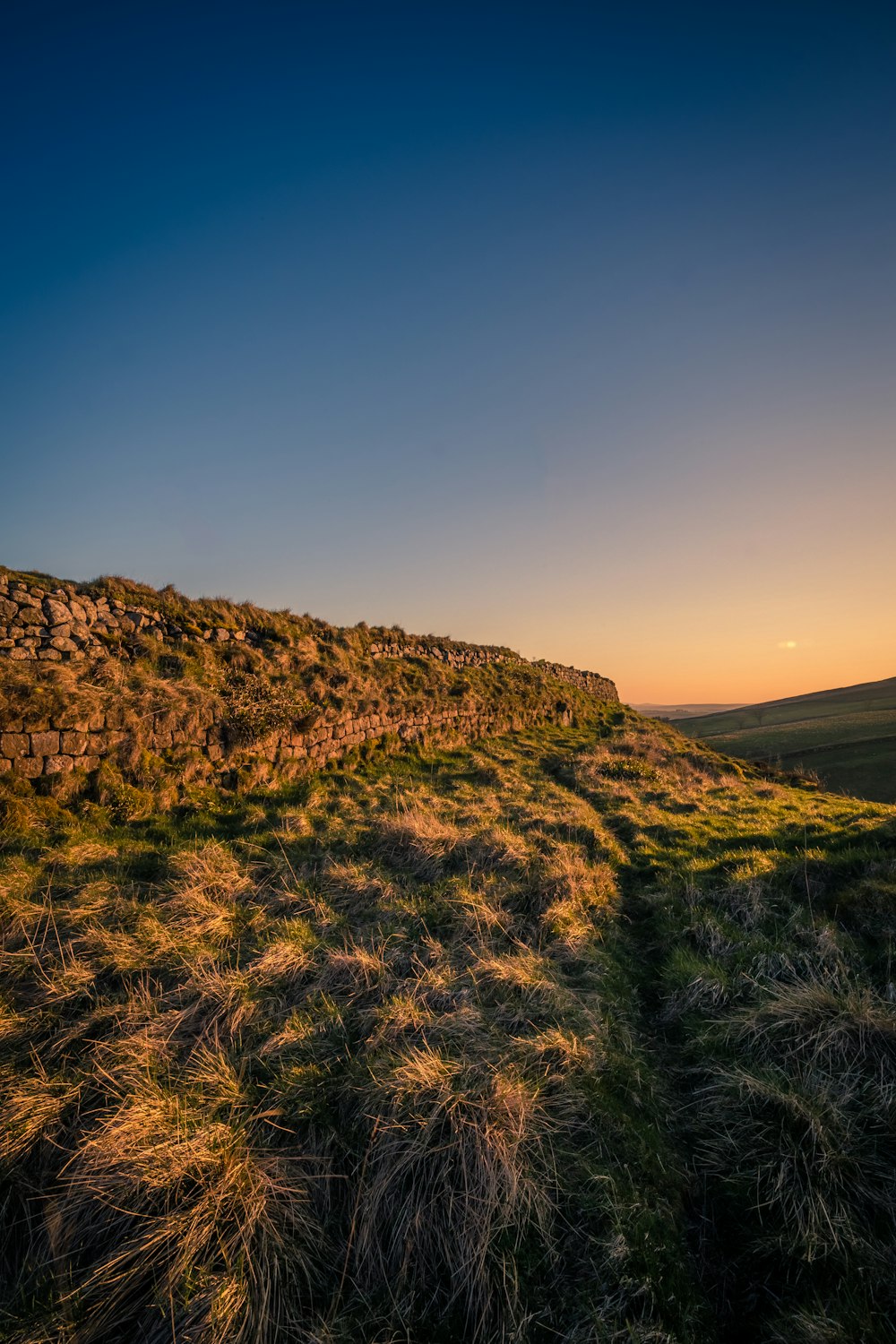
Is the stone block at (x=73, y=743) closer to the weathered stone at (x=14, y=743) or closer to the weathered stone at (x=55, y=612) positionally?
the weathered stone at (x=14, y=743)

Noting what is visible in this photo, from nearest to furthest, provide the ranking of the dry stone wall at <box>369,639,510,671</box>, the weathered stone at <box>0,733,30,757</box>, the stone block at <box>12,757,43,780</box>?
the weathered stone at <box>0,733,30,757</box> → the stone block at <box>12,757,43,780</box> → the dry stone wall at <box>369,639,510,671</box>

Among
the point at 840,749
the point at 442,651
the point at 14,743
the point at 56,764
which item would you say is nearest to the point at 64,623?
the point at 14,743

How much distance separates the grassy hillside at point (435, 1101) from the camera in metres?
2.82

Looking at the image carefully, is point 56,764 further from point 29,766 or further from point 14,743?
point 14,743

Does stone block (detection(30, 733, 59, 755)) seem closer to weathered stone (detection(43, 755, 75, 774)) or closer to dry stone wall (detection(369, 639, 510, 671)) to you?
weathered stone (detection(43, 755, 75, 774))

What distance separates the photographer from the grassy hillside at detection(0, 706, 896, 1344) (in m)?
2.82

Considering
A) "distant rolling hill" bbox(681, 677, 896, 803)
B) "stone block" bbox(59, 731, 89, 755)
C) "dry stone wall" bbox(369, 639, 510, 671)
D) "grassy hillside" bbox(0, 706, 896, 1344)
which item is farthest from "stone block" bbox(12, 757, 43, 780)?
"distant rolling hill" bbox(681, 677, 896, 803)

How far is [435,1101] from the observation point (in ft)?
12.0

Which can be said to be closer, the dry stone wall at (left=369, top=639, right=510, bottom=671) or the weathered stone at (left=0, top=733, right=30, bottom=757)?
the weathered stone at (left=0, top=733, right=30, bottom=757)

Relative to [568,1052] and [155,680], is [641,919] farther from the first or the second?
[155,680]

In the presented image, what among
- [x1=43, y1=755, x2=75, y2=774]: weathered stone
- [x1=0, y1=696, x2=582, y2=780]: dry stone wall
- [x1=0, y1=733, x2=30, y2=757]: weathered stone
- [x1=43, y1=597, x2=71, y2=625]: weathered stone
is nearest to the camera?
[x1=0, y1=733, x2=30, y2=757]: weathered stone

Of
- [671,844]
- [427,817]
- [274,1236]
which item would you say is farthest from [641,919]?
[274,1236]

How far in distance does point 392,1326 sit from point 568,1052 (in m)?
2.01

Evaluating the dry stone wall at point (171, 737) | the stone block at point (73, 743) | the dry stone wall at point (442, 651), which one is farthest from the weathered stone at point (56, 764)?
the dry stone wall at point (442, 651)
